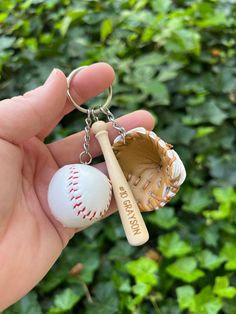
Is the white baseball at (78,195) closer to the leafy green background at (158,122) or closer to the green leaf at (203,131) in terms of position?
the leafy green background at (158,122)

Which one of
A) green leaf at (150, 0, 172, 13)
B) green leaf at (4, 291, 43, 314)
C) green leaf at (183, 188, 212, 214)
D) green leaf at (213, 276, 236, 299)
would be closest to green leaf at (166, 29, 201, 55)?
green leaf at (150, 0, 172, 13)

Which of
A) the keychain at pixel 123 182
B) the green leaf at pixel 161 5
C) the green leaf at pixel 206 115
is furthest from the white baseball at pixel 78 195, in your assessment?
the green leaf at pixel 161 5

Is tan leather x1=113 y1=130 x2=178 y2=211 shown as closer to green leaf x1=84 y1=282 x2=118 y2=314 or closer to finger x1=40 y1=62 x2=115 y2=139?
finger x1=40 y1=62 x2=115 y2=139

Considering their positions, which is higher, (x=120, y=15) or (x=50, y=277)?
(x=120, y=15)

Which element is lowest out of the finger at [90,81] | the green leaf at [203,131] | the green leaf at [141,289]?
the green leaf at [141,289]

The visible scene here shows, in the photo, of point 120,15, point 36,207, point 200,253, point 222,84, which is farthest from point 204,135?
point 36,207

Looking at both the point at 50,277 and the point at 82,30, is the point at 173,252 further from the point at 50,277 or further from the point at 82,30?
the point at 82,30

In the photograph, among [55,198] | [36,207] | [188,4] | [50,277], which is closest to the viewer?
[55,198]

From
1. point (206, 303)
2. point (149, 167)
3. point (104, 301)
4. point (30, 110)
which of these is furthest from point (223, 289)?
point (30, 110)
